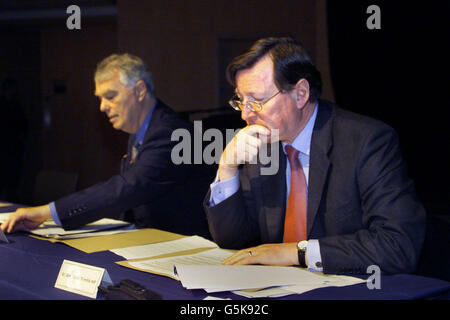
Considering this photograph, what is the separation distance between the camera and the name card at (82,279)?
46.5 inches

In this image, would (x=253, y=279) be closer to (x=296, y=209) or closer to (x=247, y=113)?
(x=296, y=209)

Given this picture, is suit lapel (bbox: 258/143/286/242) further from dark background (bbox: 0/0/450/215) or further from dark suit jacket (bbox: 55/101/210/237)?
dark background (bbox: 0/0/450/215)

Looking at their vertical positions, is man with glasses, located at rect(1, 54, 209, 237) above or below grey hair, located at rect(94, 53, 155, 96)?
below

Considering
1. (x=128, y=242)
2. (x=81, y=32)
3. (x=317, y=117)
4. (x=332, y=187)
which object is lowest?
(x=128, y=242)

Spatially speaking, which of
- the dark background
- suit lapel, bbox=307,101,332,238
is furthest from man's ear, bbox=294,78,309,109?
the dark background

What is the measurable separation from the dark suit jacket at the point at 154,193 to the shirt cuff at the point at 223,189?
537mm

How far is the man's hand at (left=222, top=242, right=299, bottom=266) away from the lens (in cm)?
145

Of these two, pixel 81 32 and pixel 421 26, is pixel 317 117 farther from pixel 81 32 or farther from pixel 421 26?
pixel 81 32

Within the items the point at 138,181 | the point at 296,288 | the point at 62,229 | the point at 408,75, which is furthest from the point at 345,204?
the point at 408,75

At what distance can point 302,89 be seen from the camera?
183cm

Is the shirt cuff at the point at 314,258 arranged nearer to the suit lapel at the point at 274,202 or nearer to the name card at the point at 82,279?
the suit lapel at the point at 274,202

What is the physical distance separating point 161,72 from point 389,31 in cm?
306

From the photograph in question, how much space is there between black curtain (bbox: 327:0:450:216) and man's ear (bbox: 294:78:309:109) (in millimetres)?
2221
